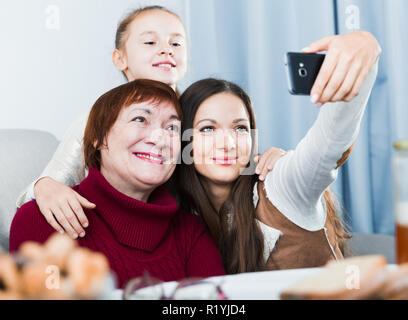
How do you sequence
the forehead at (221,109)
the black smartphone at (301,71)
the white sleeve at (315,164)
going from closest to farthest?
the black smartphone at (301,71)
the white sleeve at (315,164)
the forehead at (221,109)

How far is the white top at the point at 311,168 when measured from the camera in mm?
726

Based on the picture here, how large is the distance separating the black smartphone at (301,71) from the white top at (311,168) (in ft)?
0.45

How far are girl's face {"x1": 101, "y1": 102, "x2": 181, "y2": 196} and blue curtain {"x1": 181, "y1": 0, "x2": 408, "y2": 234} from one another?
2.49ft

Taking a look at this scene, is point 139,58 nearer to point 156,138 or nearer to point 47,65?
point 47,65

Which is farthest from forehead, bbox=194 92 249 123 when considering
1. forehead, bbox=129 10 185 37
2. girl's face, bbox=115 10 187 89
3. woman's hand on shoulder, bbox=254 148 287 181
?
forehead, bbox=129 10 185 37

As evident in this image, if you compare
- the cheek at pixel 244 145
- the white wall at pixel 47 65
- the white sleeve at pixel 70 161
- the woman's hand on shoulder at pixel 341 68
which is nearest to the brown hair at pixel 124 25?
the white wall at pixel 47 65

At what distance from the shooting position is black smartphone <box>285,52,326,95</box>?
58cm

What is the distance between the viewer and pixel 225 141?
1016 millimetres

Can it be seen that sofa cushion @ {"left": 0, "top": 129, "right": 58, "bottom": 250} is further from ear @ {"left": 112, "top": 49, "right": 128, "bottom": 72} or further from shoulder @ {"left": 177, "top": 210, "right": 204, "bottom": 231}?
shoulder @ {"left": 177, "top": 210, "right": 204, "bottom": 231}

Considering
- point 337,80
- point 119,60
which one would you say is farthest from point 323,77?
point 119,60

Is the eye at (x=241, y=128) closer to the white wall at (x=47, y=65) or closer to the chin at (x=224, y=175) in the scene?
the chin at (x=224, y=175)

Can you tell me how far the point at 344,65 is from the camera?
0.58 meters
